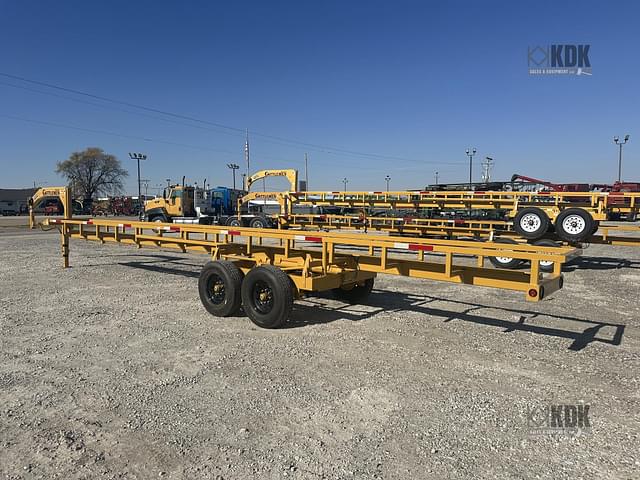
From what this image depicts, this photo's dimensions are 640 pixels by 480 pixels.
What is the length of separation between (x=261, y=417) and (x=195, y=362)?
1440 millimetres

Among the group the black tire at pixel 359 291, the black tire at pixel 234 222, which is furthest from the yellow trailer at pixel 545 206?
the black tire at pixel 359 291

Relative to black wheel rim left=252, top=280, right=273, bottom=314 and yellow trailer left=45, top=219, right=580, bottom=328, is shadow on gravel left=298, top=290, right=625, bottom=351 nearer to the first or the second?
black wheel rim left=252, top=280, right=273, bottom=314

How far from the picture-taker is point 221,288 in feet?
21.4

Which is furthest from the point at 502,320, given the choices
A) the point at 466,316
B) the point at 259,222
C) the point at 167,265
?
the point at 259,222

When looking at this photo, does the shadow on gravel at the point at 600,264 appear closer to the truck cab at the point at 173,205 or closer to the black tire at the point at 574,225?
the black tire at the point at 574,225

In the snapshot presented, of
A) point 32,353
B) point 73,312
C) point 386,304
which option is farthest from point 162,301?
point 386,304

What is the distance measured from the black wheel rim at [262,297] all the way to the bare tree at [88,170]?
8156 cm

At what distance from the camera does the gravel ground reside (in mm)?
2982

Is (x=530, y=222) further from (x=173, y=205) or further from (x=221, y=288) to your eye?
(x=173, y=205)

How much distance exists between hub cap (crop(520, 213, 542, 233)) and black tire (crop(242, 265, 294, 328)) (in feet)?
27.4

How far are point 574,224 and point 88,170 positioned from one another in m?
83.4

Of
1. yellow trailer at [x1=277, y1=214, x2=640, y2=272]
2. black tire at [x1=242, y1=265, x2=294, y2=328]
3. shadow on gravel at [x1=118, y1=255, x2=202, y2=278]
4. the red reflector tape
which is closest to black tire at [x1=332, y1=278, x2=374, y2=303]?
black tire at [x1=242, y1=265, x2=294, y2=328]

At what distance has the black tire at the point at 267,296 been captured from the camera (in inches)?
223

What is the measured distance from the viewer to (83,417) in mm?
3521
